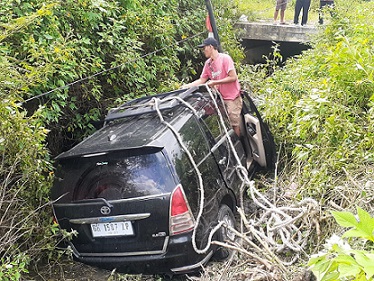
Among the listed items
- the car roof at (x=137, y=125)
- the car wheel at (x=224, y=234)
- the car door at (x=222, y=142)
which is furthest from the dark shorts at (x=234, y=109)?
the car wheel at (x=224, y=234)

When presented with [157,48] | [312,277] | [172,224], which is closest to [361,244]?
[312,277]

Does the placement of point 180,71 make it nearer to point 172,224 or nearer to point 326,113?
point 326,113

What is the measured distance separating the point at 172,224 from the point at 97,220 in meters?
0.69

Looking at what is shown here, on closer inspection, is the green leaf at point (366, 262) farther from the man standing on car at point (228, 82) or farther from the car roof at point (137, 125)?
the man standing on car at point (228, 82)

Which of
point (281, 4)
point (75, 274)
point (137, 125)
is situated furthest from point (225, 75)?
point (281, 4)

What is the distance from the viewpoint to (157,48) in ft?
23.6

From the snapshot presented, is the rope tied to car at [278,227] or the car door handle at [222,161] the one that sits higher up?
the car door handle at [222,161]

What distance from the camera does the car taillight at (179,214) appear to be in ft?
11.0

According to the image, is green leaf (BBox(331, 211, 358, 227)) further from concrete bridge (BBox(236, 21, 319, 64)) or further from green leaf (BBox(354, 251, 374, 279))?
concrete bridge (BBox(236, 21, 319, 64))

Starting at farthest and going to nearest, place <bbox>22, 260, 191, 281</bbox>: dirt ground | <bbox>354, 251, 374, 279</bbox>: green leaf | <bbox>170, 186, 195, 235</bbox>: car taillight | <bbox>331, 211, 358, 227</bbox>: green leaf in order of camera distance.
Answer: <bbox>22, 260, 191, 281</bbox>: dirt ground < <bbox>170, 186, 195, 235</bbox>: car taillight < <bbox>331, 211, 358, 227</bbox>: green leaf < <bbox>354, 251, 374, 279</bbox>: green leaf

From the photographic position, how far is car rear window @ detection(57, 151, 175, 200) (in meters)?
3.41

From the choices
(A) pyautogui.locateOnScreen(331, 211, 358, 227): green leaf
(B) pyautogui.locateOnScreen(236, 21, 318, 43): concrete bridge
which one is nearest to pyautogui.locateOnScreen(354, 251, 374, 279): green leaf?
(A) pyautogui.locateOnScreen(331, 211, 358, 227): green leaf

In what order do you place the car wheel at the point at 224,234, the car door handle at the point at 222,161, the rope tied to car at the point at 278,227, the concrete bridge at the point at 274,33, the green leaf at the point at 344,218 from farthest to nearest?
the concrete bridge at the point at 274,33
the car door handle at the point at 222,161
the car wheel at the point at 224,234
the rope tied to car at the point at 278,227
the green leaf at the point at 344,218

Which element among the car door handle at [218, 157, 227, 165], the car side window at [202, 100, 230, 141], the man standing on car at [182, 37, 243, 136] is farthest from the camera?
the man standing on car at [182, 37, 243, 136]
